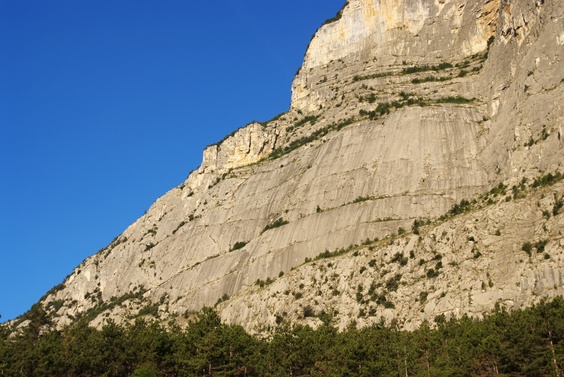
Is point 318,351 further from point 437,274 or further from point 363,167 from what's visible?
point 363,167

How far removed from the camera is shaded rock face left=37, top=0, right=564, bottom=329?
3647 inches

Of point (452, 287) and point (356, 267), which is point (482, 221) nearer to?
point (452, 287)

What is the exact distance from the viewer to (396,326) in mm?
80625

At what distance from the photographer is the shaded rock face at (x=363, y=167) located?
9264 cm

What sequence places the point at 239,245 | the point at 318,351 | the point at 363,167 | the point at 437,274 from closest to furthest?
the point at 318,351 → the point at 437,274 → the point at 363,167 → the point at 239,245

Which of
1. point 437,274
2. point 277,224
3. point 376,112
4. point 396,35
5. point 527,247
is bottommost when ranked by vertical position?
point 437,274

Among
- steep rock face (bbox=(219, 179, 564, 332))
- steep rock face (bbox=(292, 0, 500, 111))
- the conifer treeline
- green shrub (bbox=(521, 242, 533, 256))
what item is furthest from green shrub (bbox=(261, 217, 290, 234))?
green shrub (bbox=(521, 242, 533, 256))

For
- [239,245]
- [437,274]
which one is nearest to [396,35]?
[239,245]

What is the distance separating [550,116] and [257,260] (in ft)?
138

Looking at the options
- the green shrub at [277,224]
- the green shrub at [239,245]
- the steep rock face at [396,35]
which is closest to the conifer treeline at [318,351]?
the green shrub at [277,224]

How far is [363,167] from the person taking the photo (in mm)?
108688

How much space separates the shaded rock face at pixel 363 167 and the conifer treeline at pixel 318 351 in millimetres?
9281

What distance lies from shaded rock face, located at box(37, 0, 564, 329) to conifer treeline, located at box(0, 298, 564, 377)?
365 inches

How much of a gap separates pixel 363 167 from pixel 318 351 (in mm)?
43446
